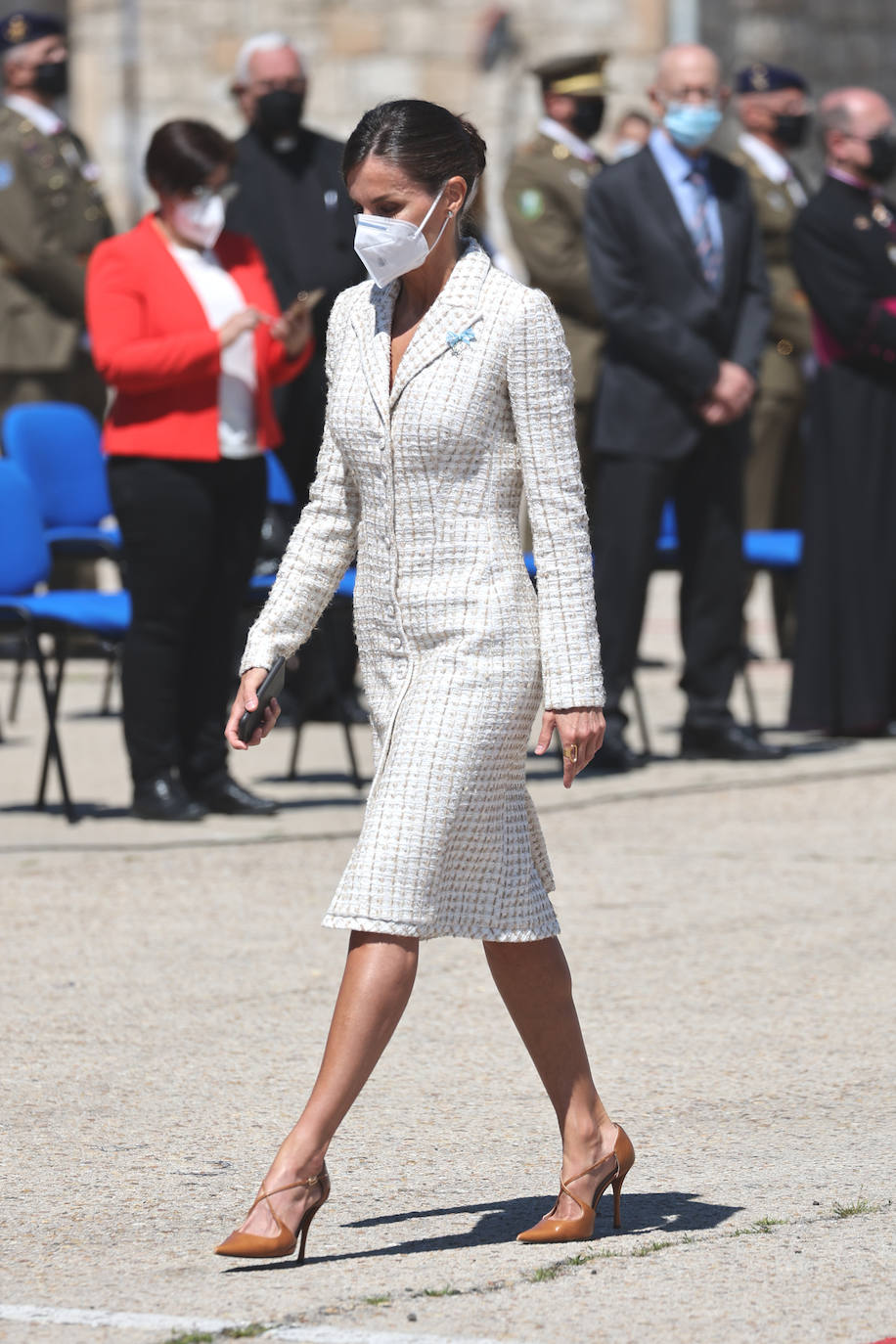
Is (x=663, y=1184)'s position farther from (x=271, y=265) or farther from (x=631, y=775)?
(x=271, y=265)

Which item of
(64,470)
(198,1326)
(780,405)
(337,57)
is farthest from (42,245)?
(337,57)

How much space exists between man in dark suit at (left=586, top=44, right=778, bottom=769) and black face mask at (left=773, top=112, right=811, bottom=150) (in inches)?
96.4

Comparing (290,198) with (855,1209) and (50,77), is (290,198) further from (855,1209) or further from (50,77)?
(855,1209)

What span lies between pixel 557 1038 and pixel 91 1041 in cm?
149

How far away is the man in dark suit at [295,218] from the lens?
9.50m

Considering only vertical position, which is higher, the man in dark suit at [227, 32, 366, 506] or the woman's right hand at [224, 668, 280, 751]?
the man in dark suit at [227, 32, 366, 506]

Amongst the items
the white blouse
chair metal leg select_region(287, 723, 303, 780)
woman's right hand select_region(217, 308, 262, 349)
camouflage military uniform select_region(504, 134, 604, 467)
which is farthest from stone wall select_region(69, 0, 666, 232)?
woman's right hand select_region(217, 308, 262, 349)

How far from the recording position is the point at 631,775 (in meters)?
9.00

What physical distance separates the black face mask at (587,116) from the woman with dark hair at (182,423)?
2828mm

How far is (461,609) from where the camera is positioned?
4148 mm

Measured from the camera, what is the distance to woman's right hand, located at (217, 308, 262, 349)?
772 centimetres

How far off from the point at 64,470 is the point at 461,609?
6.20 m

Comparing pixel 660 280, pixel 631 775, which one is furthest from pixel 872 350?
pixel 631 775

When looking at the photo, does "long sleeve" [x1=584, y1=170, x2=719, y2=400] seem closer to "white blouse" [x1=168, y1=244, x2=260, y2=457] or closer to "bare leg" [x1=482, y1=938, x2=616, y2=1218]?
"white blouse" [x1=168, y1=244, x2=260, y2=457]
